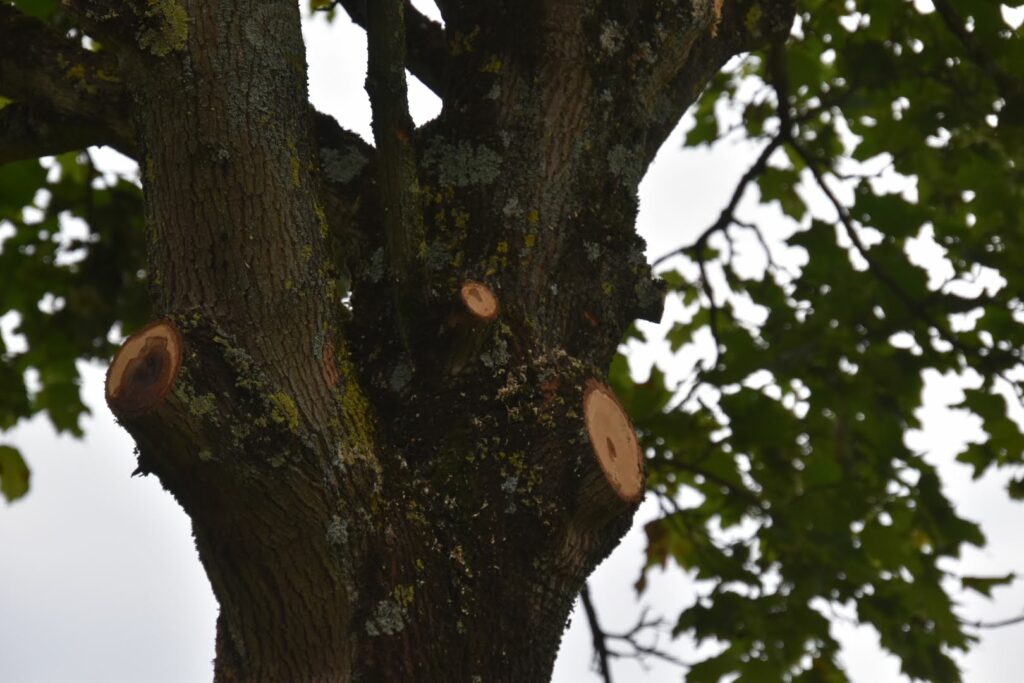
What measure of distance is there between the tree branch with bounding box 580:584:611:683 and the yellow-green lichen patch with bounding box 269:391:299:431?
214cm

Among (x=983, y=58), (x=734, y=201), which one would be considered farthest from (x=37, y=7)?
(x=734, y=201)

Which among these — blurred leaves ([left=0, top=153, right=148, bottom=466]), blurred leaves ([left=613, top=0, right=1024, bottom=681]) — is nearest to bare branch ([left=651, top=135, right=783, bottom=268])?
blurred leaves ([left=613, top=0, right=1024, bottom=681])

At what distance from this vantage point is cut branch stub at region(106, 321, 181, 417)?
1519mm

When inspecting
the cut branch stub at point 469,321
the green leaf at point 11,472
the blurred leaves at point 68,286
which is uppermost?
the blurred leaves at point 68,286

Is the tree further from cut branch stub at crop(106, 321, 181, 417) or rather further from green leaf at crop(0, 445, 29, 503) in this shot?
green leaf at crop(0, 445, 29, 503)

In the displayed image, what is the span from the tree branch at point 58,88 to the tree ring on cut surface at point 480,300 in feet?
2.32

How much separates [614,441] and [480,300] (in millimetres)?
310

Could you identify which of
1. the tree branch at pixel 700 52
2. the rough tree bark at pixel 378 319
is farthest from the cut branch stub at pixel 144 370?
the tree branch at pixel 700 52

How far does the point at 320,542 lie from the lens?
159cm

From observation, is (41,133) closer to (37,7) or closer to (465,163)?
(37,7)

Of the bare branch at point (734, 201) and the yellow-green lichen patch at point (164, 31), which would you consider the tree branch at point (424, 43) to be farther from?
the bare branch at point (734, 201)

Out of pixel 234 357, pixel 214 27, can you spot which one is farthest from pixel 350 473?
pixel 214 27

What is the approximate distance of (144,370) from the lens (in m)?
1.55

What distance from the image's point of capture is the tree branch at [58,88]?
207cm
